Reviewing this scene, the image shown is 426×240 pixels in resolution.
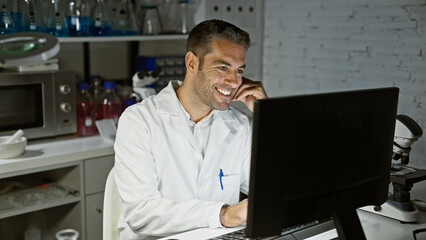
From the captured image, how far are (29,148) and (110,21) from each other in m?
0.93

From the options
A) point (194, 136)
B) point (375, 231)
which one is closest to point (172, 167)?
point (194, 136)

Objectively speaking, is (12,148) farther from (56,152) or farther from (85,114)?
(85,114)

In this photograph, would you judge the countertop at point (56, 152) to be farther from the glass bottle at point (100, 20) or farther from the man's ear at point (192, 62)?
the man's ear at point (192, 62)

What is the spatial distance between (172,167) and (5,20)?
1.41m

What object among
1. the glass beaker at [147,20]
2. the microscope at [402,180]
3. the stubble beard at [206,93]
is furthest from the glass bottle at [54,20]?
the microscope at [402,180]

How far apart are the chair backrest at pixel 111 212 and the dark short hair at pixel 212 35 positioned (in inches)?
22.6

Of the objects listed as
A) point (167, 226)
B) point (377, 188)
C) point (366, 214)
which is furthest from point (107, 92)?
point (377, 188)

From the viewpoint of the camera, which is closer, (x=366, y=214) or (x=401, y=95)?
(x=366, y=214)

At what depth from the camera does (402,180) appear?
6.11ft

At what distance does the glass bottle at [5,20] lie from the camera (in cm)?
274

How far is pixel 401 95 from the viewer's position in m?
3.08

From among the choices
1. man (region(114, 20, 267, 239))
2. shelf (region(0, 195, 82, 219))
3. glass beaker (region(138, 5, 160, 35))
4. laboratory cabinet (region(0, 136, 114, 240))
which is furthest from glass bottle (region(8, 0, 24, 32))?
man (region(114, 20, 267, 239))

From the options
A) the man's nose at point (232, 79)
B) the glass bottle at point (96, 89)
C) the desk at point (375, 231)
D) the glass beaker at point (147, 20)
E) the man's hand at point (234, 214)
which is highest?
the glass beaker at point (147, 20)

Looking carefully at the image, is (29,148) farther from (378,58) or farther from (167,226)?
(378,58)
